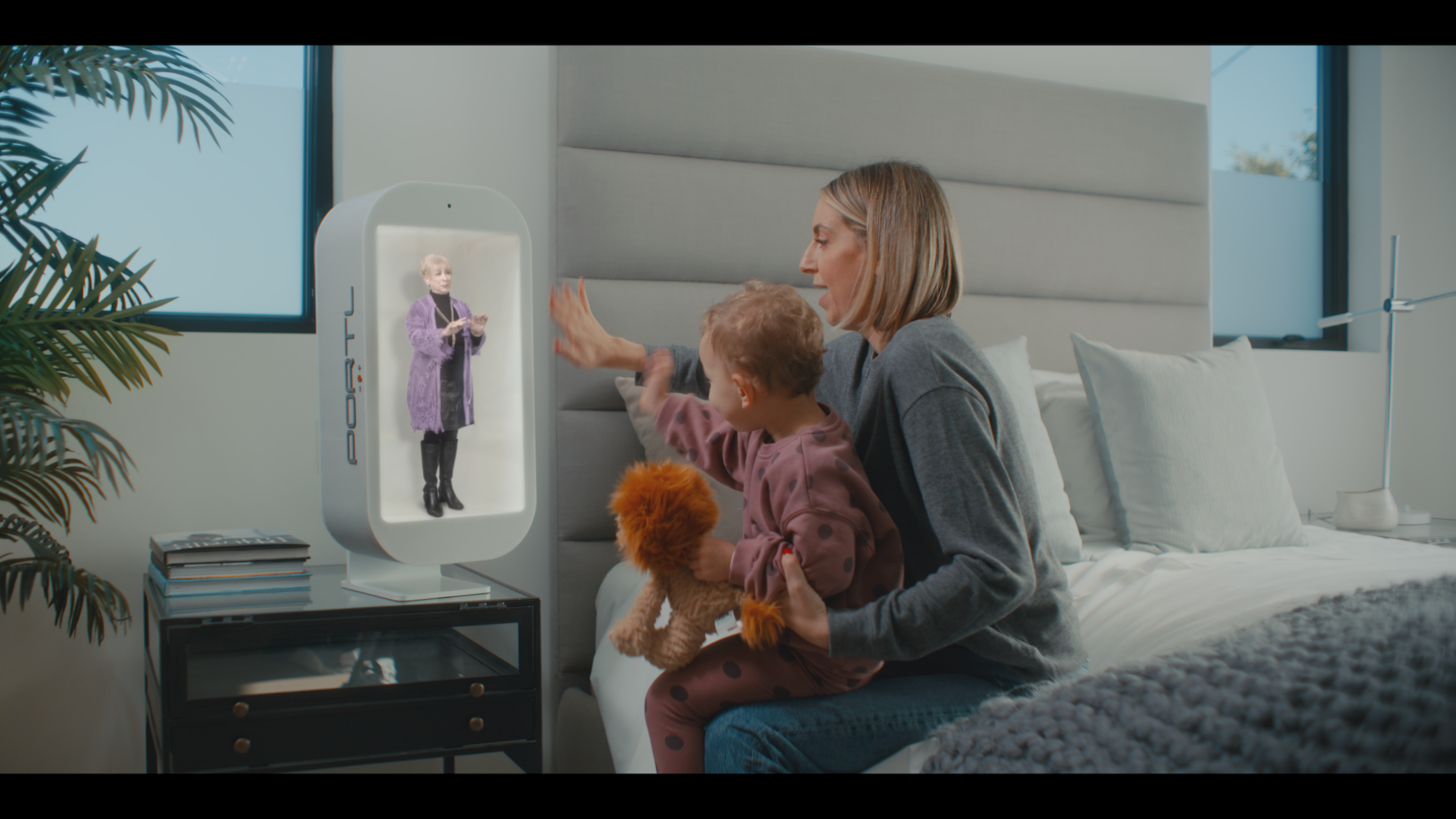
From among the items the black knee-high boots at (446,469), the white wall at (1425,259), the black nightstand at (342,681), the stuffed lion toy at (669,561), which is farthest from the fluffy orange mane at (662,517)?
the white wall at (1425,259)

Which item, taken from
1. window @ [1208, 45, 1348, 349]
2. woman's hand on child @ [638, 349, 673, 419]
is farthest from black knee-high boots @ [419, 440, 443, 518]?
window @ [1208, 45, 1348, 349]

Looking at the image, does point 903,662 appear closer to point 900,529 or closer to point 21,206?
point 900,529

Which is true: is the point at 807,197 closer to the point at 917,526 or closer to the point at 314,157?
the point at 314,157

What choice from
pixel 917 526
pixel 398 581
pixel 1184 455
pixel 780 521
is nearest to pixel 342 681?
pixel 398 581

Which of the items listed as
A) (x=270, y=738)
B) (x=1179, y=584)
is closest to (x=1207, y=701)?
(x=1179, y=584)

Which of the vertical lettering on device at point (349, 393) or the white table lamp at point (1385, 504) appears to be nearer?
the vertical lettering on device at point (349, 393)

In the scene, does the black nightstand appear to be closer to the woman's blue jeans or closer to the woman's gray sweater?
the woman's blue jeans

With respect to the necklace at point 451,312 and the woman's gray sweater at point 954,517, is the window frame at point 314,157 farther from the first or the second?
the woman's gray sweater at point 954,517

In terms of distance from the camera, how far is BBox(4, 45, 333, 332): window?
1.84 meters

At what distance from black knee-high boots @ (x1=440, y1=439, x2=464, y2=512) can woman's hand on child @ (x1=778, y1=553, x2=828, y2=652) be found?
0.84 metres

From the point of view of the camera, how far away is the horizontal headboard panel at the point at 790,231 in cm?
190

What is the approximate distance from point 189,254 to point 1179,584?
2.16m

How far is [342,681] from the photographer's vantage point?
1.32m
